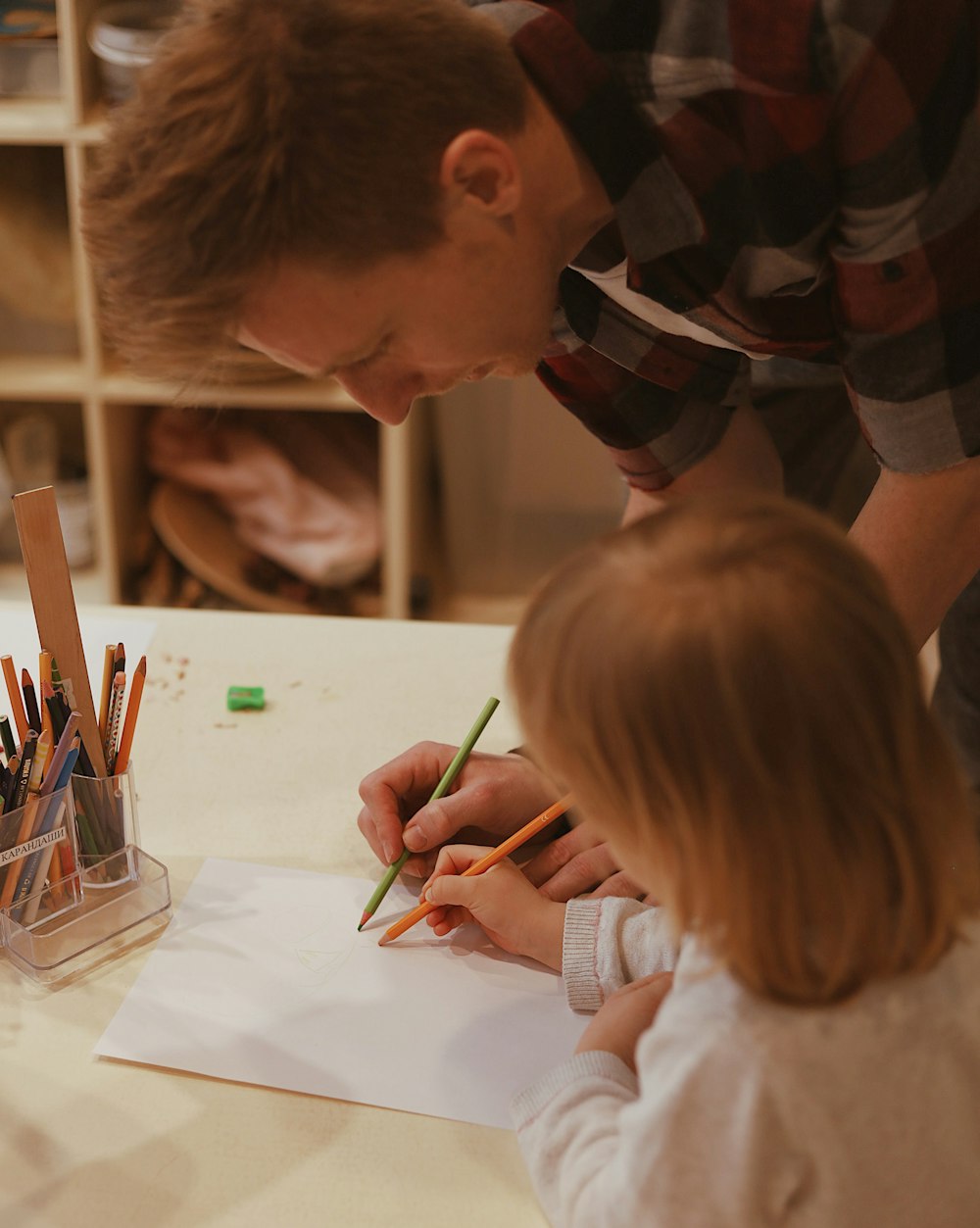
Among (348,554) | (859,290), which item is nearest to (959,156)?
(859,290)

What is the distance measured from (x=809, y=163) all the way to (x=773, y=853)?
1.36 ft

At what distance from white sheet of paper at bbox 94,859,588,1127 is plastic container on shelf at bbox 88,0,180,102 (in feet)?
4.40

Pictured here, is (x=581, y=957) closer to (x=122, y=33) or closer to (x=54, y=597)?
(x=54, y=597)

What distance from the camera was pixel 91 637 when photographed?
1175 mm

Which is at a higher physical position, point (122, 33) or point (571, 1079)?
point (122, 33)

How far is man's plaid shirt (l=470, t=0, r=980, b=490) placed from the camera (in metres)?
0.72

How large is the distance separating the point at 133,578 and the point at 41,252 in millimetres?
561

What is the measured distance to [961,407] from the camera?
79 cm

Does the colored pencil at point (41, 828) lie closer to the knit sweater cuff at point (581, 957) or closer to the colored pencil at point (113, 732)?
the colored pencil at point (113, 732)

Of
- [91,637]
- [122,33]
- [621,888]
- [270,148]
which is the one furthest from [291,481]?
[270,148]

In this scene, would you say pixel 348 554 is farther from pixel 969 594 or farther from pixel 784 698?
pixel 784 698

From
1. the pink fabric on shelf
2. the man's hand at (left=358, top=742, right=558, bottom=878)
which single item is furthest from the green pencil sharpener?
the pink fabric on shelf

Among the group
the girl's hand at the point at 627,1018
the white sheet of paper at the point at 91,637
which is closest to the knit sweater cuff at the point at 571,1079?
the girl's hand at the point at 627,1018

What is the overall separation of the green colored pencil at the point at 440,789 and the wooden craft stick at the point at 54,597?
201 mm
